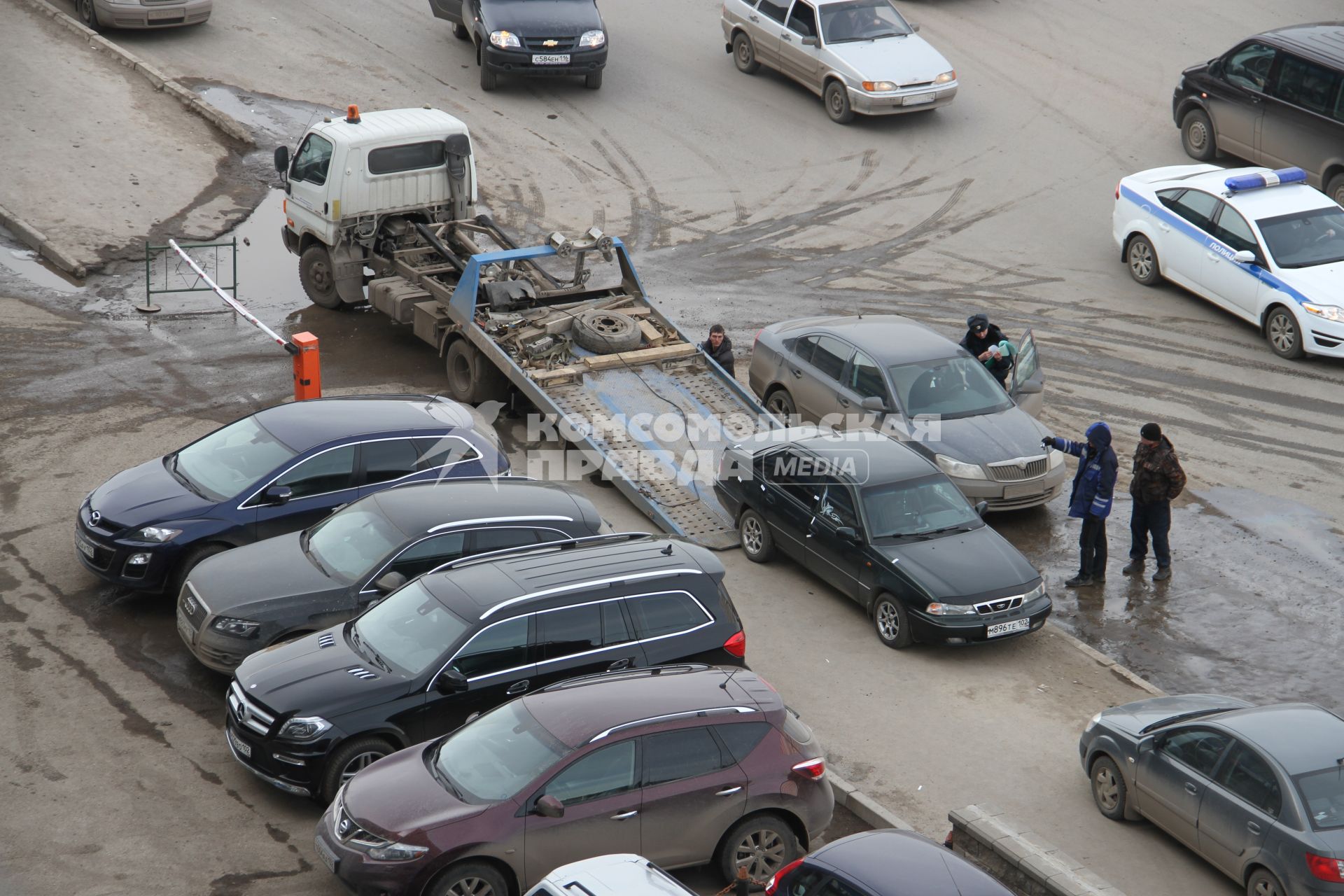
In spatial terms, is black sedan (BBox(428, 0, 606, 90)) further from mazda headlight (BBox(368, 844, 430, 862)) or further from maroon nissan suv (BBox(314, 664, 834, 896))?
mazda headlight (BBox(368, 844, 430, 862))

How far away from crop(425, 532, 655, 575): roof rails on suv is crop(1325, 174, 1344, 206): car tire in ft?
50.8

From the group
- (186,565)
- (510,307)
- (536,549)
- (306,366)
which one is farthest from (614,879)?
(510,307)

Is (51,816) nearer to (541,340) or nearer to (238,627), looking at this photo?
(238,627)


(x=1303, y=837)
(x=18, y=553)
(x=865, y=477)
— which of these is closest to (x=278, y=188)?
(x=18, y=553)

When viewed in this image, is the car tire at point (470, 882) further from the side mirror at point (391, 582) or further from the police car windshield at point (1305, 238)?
the police car windshield at point (1305, 238)

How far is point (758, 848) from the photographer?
377 inches

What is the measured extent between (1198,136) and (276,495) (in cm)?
1792

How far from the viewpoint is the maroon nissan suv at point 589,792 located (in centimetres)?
873

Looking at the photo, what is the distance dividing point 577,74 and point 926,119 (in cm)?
612

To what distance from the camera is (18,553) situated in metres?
13.0

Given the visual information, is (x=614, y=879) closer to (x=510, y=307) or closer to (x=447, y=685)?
(x=447, y=685)

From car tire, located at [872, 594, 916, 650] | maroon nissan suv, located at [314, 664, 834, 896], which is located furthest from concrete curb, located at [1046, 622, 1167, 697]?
maroon nissan suv, located at [314, 664, 834, 896]

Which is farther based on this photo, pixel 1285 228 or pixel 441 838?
pixel 1285 228

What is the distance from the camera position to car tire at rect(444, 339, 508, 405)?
1662cm
